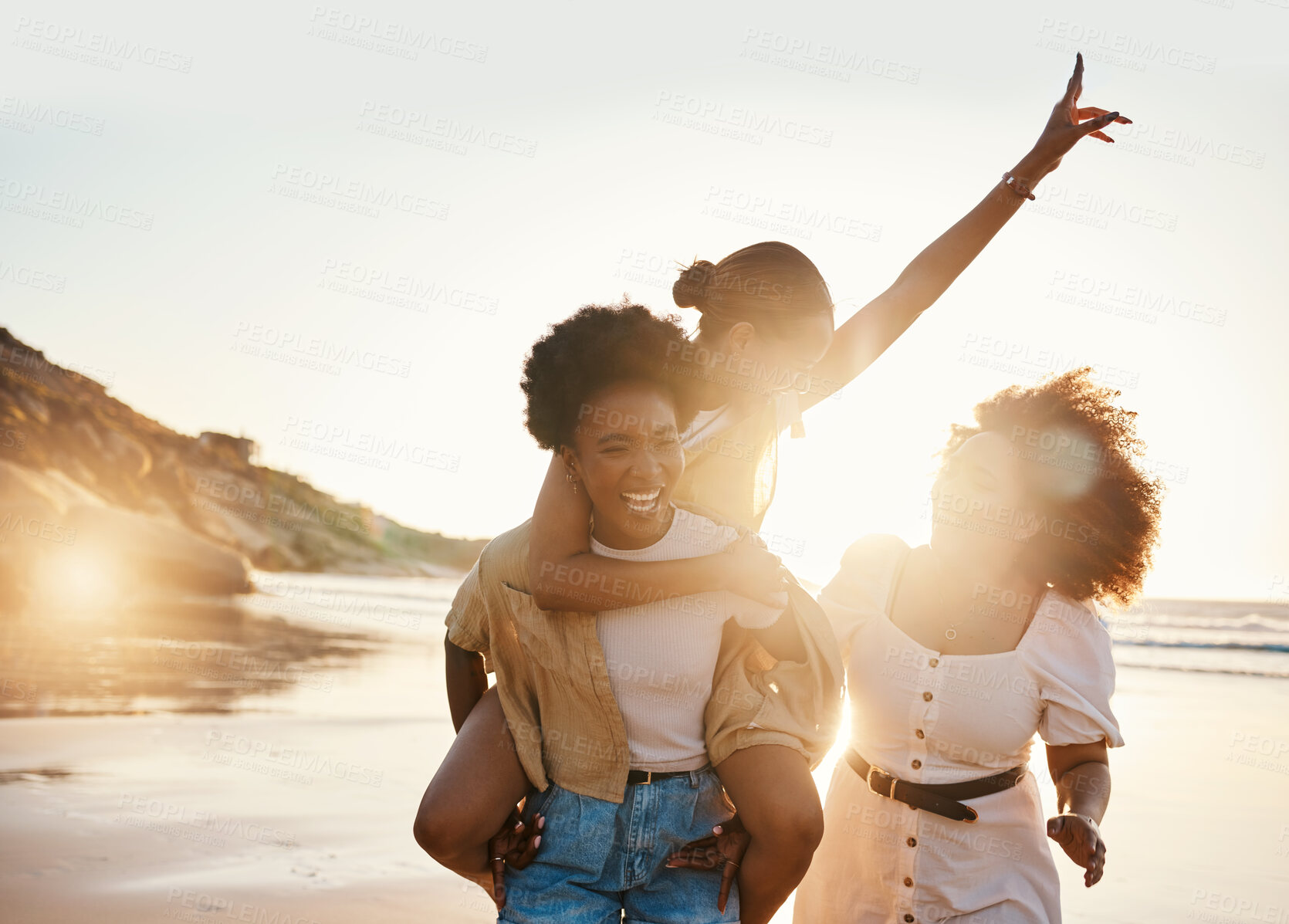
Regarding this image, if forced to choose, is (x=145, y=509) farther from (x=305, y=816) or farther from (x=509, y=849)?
(x=509, y=849)

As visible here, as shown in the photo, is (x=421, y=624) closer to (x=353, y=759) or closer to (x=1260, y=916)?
(x=353, y=759)

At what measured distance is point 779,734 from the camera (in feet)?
7.40

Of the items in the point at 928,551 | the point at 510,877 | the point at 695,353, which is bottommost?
the point at 510,877

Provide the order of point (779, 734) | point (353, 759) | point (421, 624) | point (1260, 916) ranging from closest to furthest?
point (779, 734), point (1260, 916), point (353, 759), point (421, 624)

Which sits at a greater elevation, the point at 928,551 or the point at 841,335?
the point at 841,335

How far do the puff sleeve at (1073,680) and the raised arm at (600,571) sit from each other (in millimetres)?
860

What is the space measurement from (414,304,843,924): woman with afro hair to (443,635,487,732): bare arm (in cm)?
14

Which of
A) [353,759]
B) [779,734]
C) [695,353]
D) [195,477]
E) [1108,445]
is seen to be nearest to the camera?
[779,734]

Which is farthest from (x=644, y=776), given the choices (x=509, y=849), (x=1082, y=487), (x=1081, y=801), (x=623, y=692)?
(x=1082, y=487)

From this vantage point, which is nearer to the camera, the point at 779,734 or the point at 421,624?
the point at 779,734

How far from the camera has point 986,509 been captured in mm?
2791

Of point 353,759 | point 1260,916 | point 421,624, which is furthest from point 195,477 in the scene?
point 1260,916

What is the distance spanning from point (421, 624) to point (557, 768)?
47.4ft

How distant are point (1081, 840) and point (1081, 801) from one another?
0.21 meters
